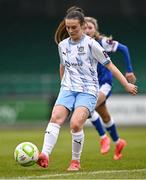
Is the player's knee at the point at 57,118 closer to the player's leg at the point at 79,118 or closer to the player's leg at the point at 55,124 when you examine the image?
the player's leg at the point at 55,124

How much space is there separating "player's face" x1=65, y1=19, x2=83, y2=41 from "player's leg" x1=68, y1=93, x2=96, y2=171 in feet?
2.54

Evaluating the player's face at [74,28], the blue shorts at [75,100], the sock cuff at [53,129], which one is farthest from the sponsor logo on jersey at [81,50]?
the sock cuff at [53,129]

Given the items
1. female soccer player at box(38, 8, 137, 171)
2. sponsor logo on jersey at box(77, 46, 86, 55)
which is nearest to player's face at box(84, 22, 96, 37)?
female soccer player at box(38, 8, 137, 171)

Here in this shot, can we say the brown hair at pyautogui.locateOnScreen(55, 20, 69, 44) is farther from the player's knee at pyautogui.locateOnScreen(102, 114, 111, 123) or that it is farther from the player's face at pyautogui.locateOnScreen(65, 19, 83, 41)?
the player's knee at pyautogui.locateOnScreen(102, 114, 111, 123)

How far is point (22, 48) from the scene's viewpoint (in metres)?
33.3

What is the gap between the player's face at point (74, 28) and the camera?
30.3ft

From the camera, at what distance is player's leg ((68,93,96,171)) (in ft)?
30.4

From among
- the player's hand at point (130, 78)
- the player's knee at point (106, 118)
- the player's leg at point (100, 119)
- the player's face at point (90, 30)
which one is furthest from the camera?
the player's knee at point (106, 118)

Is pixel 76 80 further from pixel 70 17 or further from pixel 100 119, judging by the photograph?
pixel 100 119

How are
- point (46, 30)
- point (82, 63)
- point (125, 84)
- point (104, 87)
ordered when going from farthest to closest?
point (46, 30), point (104, 87), point (82, 63), point (125, 84)

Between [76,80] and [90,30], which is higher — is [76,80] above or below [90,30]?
below

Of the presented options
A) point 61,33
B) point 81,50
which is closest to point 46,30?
point 61,33

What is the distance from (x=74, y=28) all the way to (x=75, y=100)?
0.95 m

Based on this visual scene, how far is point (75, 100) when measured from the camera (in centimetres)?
949
